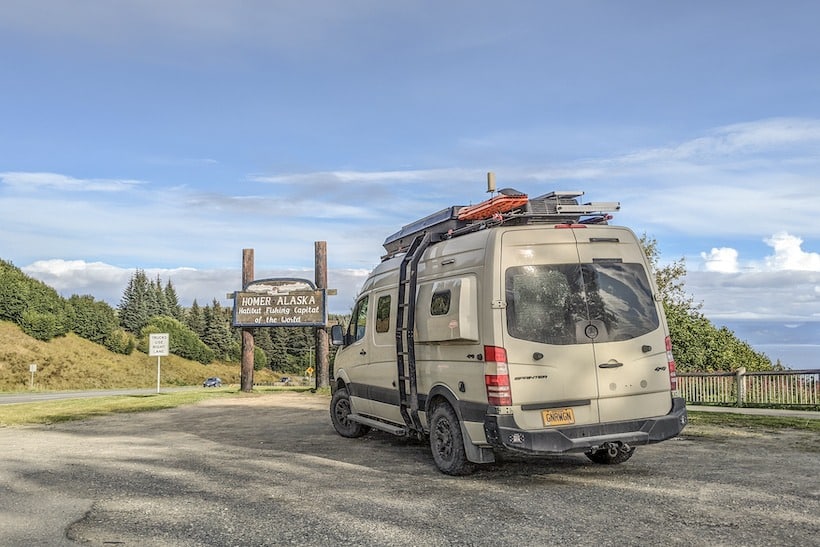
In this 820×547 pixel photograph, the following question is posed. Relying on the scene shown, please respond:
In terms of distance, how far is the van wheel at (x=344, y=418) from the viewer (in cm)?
1105

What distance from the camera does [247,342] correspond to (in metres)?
25.4

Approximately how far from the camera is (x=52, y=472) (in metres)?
8.12

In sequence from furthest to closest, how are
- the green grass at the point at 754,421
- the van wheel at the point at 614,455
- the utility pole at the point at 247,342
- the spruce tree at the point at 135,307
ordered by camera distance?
1. the spruce tree at the point at 135,307
2. the utility pole at the point at 247,342
3. the green grass at the point at 754,421
4. the van wheel at the point at 614,455

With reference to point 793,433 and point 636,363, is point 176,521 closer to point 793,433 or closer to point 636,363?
point 636,363

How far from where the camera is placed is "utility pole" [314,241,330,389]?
2470 cm

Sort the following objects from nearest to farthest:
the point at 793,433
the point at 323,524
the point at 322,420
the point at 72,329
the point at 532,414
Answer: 1. the point at 323,524
2. the point at 532,414
3. the point at 793,433
4. the point at 322,420
5. the point at 72,329

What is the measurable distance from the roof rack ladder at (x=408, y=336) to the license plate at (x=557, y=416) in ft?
6.75

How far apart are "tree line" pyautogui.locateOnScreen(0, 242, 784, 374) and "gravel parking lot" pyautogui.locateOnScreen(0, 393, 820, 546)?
17.6 ft

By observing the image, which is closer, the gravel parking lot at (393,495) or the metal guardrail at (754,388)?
the gravel parking lot at (393,495)

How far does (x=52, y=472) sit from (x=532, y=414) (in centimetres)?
570

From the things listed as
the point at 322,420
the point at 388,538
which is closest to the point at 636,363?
the point at 388,538

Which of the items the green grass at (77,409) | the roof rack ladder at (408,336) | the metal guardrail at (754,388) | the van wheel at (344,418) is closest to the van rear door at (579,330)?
the roof rack ladder at (408,336)

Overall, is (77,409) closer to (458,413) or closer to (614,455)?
(458,413)

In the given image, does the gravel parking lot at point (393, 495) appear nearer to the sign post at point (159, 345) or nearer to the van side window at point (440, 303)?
the van side window at point (440, 303)
